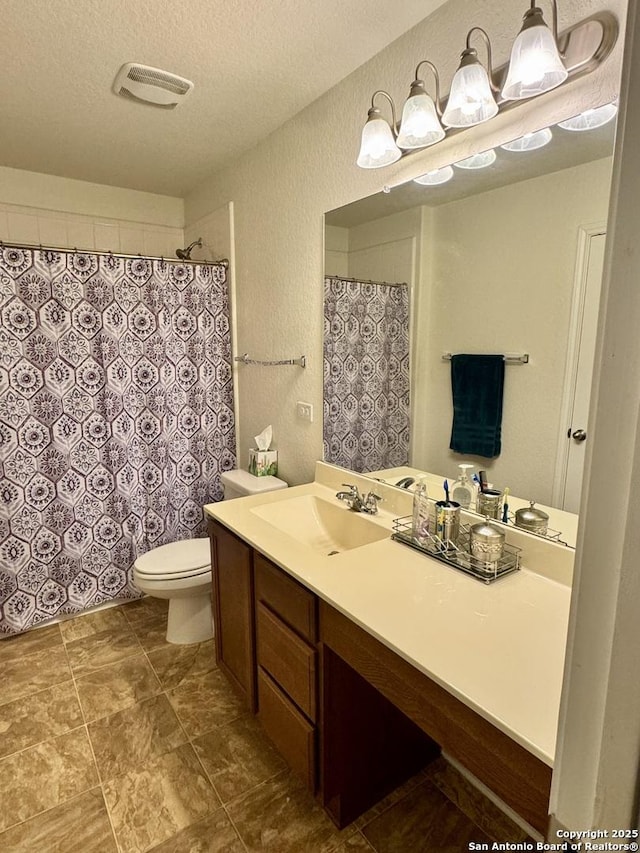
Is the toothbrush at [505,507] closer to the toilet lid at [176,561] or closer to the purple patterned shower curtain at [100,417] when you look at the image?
the toilet lid at [176,561]

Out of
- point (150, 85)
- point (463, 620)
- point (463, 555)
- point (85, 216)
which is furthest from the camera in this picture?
point (85, 216)

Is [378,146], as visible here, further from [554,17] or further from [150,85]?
[150,85]

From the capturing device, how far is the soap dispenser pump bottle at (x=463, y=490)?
58.6 inches

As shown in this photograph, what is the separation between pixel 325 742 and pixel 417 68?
194 centimetres

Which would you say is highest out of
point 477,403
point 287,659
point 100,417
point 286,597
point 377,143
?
point 377,143

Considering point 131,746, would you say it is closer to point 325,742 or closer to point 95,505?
point 325,742

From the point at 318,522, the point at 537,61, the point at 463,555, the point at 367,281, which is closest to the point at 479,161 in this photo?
the point at 537,61

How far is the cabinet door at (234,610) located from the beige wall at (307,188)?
0.60 metres

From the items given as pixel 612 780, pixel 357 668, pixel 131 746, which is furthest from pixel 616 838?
pixel 131 746

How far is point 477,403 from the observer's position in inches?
58.2

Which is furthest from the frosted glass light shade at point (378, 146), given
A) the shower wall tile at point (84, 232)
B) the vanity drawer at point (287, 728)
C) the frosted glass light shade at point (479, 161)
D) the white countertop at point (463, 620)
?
the shower wall tile at point (84, 232)

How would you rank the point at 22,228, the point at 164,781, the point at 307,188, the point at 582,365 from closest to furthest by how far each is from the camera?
the point at 582,365, the point at 164,781, the point at 307,188, the point at 22,228

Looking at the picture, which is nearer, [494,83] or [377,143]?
[494,83]

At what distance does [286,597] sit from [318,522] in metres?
0.54
